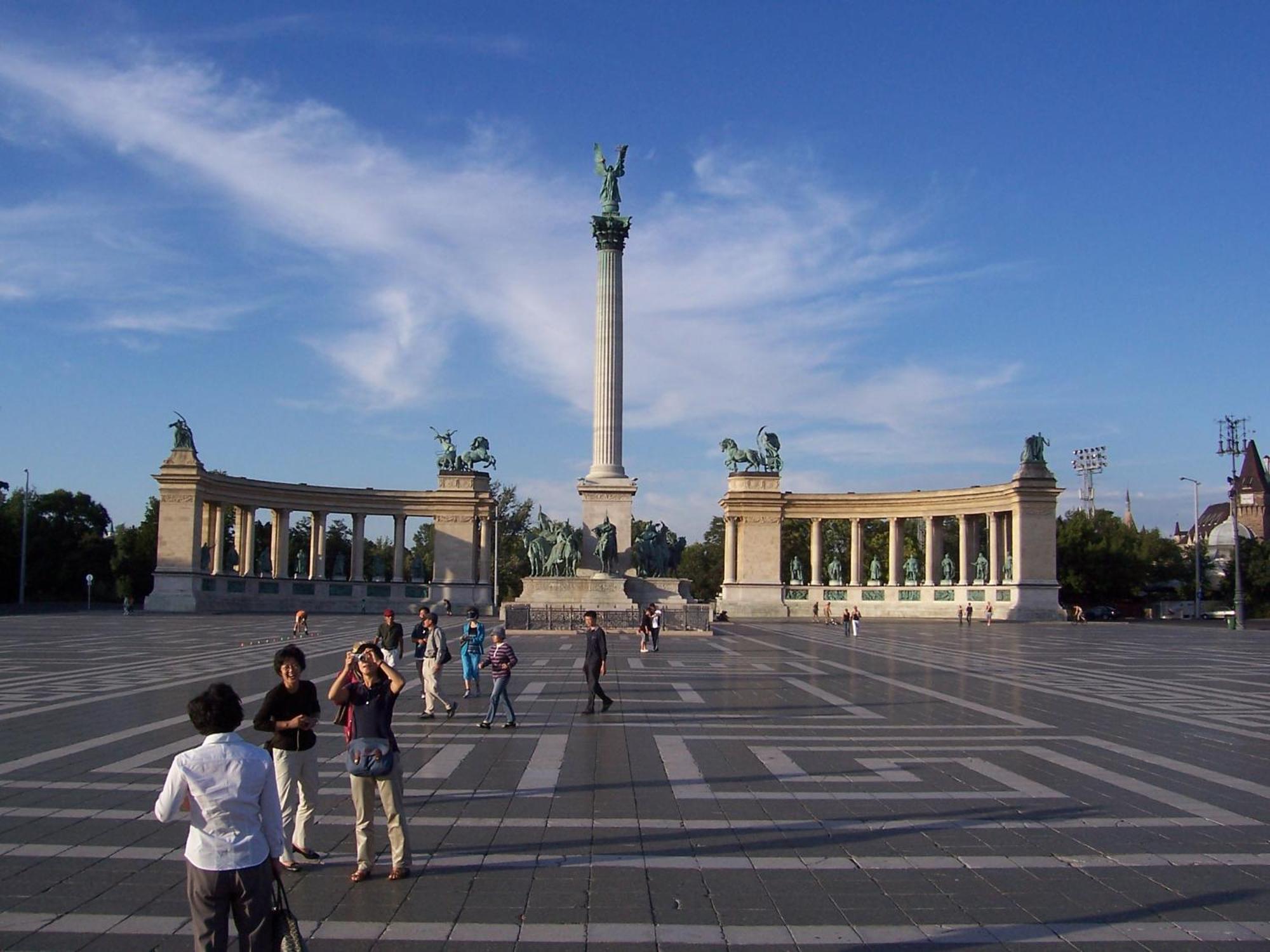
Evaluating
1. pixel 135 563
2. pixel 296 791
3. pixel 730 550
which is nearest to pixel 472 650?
pixel 296 791

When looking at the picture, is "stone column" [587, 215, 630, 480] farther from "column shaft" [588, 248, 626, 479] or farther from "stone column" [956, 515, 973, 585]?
"stone column" [956, 515, 973, 585]

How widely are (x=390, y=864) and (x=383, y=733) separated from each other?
1158 mm

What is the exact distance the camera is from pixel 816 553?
3408 inches

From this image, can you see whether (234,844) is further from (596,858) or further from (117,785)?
(117,785)

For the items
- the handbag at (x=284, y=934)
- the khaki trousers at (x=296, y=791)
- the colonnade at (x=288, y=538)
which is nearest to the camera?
the handbag at (x=284, y=934)

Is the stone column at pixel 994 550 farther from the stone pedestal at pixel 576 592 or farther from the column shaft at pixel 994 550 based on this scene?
the stone pedestal at pixel 576 592

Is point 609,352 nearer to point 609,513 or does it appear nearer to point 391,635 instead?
point 609,513

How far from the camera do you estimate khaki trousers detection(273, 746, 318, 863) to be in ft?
30.6

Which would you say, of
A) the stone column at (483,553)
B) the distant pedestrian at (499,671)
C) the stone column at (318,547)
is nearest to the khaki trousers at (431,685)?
the distant pedestrian at (499,671)

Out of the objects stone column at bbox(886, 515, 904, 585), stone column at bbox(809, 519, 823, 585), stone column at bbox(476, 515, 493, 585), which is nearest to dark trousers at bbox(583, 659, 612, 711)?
stone column at bbox(476, 515, 493, 585)

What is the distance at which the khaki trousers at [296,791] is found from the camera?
9336mm

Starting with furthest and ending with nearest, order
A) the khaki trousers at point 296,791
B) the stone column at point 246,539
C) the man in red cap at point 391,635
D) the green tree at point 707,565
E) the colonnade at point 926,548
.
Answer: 1. the green tree at point 707,565
2. the stone column at point 246,539
3. the colonnade at point 926,548
4. the man in red cap at point 391,635
5. the khaki trousers at point 296,791

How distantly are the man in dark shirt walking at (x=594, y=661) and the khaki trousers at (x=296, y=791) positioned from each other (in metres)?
10.1

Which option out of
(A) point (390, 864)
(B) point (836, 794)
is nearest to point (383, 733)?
(A) point (390, 864)
